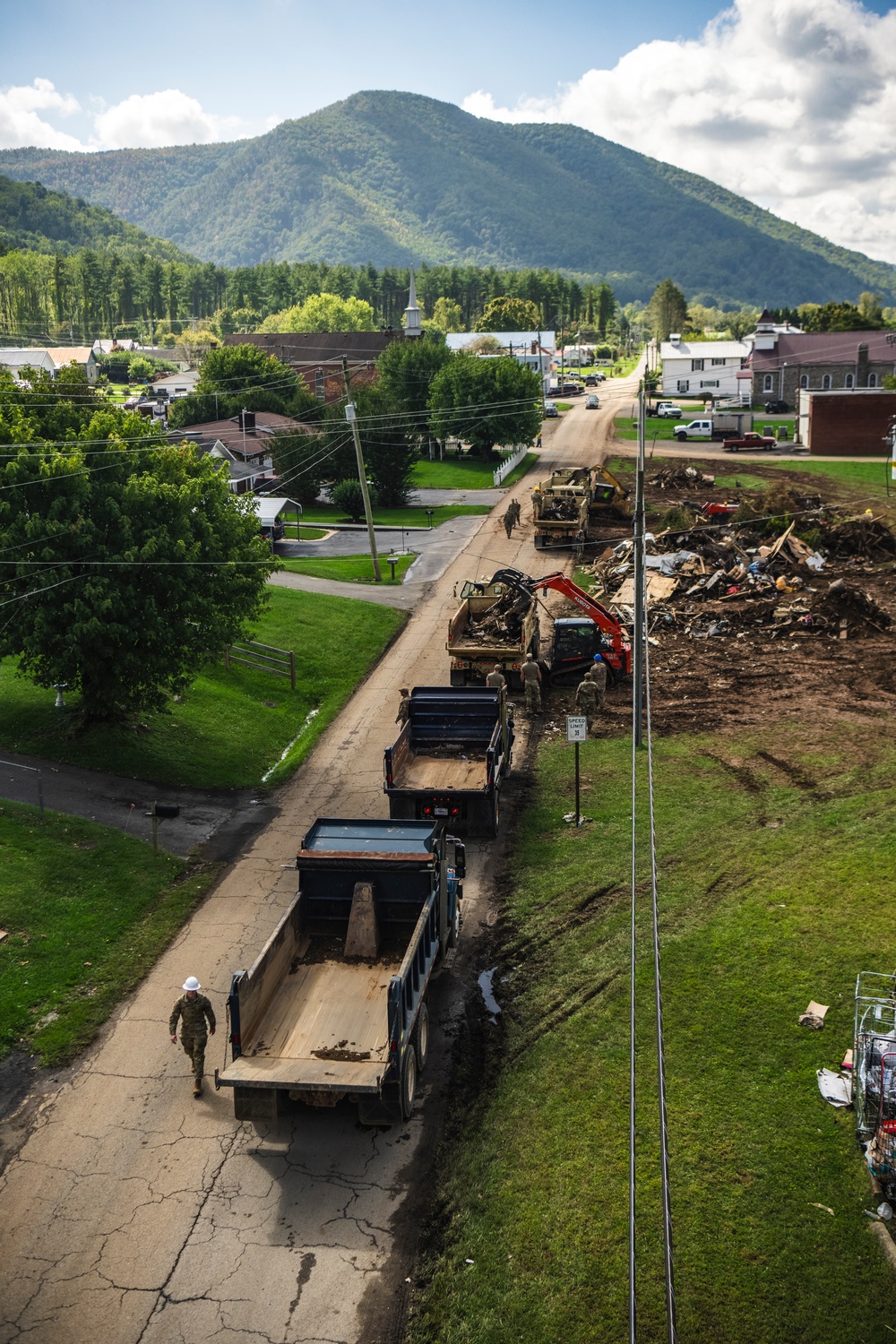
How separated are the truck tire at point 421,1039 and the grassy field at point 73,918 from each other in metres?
4.48

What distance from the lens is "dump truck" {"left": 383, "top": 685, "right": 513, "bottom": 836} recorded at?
2012 cm

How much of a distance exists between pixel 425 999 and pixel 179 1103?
3.62 m

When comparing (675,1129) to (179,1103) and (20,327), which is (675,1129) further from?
(20,327)

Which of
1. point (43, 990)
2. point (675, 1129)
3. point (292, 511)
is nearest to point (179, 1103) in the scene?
point (43, 990)

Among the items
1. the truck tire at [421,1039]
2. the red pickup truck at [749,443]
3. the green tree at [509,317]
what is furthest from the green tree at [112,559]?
the green tree at [509,317]

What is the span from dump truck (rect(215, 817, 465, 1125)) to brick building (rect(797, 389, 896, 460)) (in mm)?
63023

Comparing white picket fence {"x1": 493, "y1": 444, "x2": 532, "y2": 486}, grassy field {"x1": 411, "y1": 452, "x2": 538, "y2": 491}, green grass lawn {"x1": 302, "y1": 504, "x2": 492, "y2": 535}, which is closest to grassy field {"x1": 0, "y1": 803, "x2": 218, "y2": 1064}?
green grass lawn {"x1": 302, "y1": 504, "x2": 492, "y2": 535}

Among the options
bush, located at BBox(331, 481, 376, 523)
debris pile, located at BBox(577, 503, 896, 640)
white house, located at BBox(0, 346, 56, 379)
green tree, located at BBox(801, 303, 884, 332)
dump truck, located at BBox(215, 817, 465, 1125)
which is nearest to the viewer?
dump truck, located at BBox(215, 817, 465, 1125)

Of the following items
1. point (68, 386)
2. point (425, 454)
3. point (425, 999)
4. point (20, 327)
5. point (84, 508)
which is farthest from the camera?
point (20, 327)

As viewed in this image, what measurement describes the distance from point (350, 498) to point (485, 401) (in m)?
17.6

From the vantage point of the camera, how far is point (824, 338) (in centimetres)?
9388

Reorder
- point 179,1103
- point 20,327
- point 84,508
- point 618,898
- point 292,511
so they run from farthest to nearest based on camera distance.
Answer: point 20,327 → point 292,511 → point 84,508 → point 618,898 → point 179,1103

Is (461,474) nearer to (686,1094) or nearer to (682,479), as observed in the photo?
(682,479)

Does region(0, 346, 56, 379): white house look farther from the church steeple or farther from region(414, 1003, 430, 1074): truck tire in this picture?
region(414, 1003, 430, 1074): truck tire
